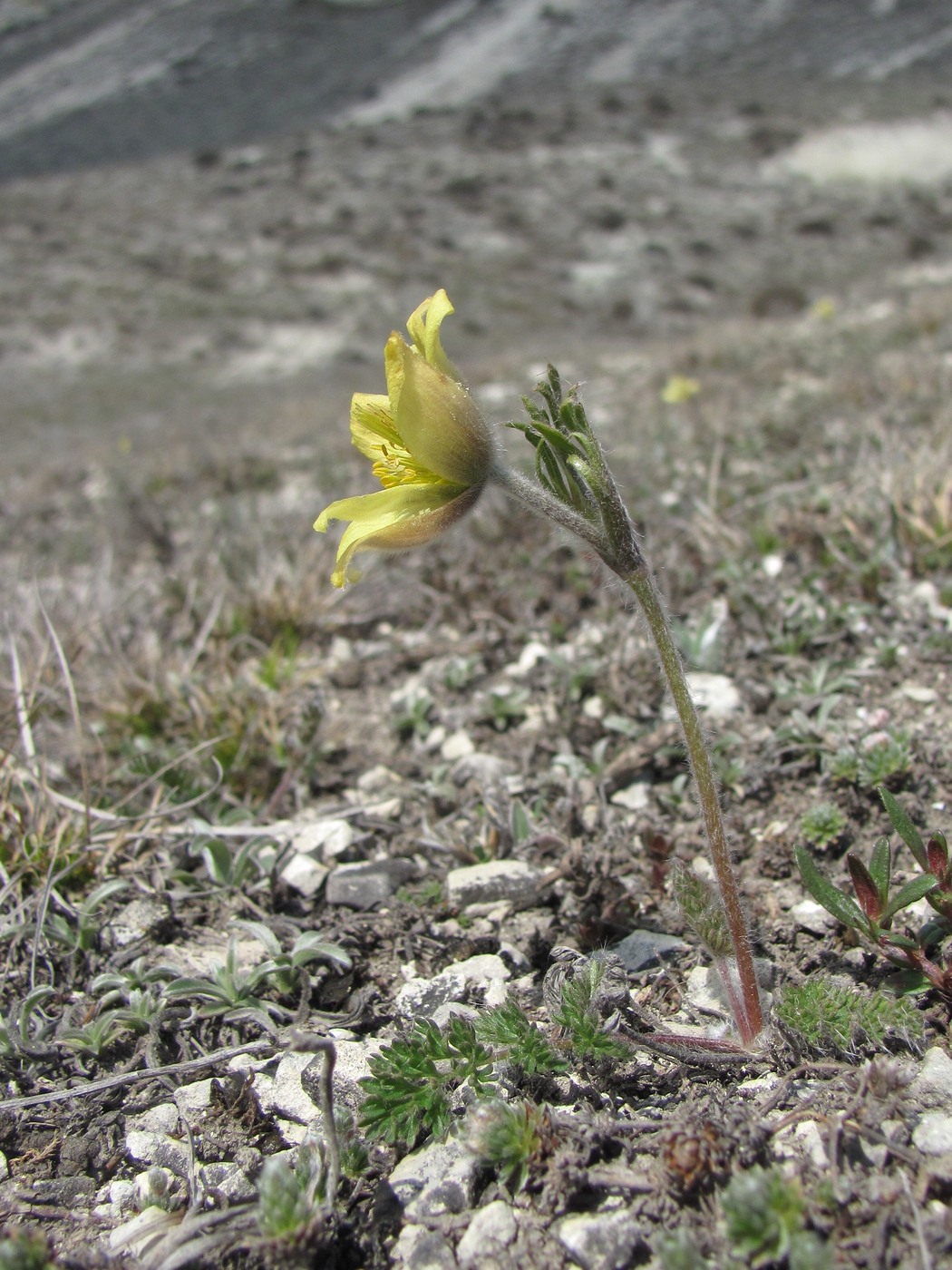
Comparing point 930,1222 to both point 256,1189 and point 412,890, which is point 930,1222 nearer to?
point 256,1189

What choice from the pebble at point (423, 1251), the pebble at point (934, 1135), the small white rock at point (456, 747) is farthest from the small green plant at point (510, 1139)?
the small white rock at point (456, 747)

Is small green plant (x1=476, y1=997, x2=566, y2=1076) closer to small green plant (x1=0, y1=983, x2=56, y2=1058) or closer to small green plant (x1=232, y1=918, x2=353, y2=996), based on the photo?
small green plant (x1=232, y1=918, x2=353, y2=996)

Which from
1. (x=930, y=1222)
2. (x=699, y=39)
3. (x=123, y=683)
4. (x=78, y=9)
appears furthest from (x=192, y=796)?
(x=78, y=9)

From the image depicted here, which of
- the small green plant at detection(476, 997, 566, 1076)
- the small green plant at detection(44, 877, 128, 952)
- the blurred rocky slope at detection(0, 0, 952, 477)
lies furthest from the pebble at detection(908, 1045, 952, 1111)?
the blurred rocky slope at detection(0, 0, 952, 477)

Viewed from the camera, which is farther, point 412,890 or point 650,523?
point 650,523

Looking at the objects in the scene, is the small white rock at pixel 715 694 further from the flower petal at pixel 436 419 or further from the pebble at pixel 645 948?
the flower petal at pixel 436 419

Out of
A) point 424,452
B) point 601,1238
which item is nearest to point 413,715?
point 424,452
